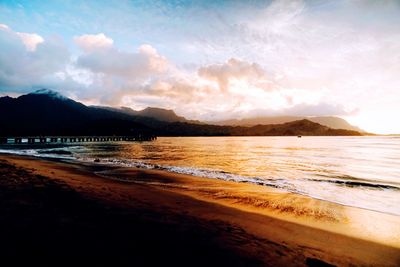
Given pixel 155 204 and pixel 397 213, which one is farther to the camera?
pixel 397 213

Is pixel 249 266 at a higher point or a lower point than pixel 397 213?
higher

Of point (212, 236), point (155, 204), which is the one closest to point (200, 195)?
point (155, 204)

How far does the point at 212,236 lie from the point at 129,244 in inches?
85.9

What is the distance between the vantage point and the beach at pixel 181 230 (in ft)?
17.8

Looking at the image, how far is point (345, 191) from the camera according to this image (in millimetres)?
16141

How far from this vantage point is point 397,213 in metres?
11.6

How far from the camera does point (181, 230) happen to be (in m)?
7.20

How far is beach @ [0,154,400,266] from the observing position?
5434 millimetres

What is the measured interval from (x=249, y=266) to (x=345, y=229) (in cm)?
513

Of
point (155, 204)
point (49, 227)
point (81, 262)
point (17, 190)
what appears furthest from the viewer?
point (17, 190)

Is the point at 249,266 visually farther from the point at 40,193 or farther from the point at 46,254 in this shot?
the point at 40,193

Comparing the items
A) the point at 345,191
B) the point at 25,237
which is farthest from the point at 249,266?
the point at 345,191

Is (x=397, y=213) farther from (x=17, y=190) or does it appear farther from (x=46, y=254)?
(x=17, y=190)

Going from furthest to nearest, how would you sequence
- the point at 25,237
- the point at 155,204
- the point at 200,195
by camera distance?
the point at 200,195
the point at 155,204
the point at 25,237
